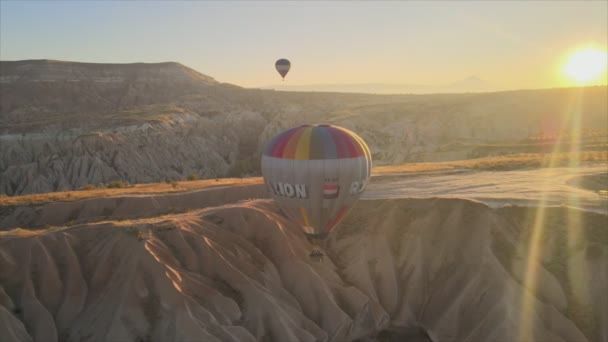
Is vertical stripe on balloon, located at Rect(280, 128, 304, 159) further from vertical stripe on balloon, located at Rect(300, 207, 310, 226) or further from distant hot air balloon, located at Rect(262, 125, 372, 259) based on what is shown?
vertical stripe on balloon, located at Rect(300, 207, 310, 226)

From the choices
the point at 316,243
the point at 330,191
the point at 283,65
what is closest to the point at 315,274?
the point at 316,243

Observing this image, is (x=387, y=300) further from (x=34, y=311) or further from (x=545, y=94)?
(x=545, y=94)

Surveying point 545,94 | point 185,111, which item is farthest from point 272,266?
point 545,94

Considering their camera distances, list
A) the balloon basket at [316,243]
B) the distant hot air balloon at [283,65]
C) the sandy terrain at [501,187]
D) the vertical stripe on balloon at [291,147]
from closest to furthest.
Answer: the vertical stripe on balloon at [291,147]
the balloon basket at [316,243]
the sandy terrain at [501,187]
the distant hot air balloon at [283,65]

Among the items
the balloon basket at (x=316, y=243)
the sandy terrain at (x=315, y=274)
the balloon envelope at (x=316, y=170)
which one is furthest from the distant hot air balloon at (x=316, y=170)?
the sandy terrain at (x=315, y=274)

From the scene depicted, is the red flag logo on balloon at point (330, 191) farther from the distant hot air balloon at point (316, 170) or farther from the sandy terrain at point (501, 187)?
the sandy terrain at point (501, 187)

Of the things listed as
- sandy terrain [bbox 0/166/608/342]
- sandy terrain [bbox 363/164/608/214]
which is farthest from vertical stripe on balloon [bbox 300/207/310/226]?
sandy terrain [bbox 363/164/608/214]

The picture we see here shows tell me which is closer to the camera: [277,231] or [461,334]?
[461,334]
